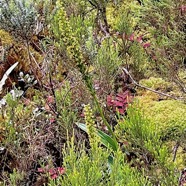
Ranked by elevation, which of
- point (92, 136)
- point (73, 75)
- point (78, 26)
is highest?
point (78, 26)

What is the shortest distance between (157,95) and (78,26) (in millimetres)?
623

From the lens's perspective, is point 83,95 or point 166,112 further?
point 83,95

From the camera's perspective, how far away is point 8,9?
6.66 ft

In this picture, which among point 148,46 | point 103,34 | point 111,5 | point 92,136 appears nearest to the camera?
point 92,136

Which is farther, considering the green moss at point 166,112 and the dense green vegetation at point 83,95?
the green moss at point 166,112

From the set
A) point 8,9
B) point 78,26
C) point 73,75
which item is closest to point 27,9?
point 8,9

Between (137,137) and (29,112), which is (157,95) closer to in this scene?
(29,112)

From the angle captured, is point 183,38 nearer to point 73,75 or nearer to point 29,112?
point 73,75

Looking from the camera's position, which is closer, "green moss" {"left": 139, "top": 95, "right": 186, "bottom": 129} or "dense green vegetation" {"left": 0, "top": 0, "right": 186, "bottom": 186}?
"dense green vegetation" {"left": 0, "top": 0, "right": 186, "bottom": 186}

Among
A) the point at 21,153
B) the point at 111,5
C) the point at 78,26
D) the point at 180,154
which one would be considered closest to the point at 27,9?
the point at 78,26

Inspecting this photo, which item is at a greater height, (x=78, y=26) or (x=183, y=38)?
(x=78, y=26)

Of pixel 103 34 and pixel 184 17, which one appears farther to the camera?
pixel 103 34

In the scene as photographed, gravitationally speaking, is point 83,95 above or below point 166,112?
above

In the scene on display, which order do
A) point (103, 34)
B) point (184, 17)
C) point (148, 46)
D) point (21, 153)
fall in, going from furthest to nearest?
point (103, 34) < point (148, 46) < point (184, 17) < point (21, 153)
